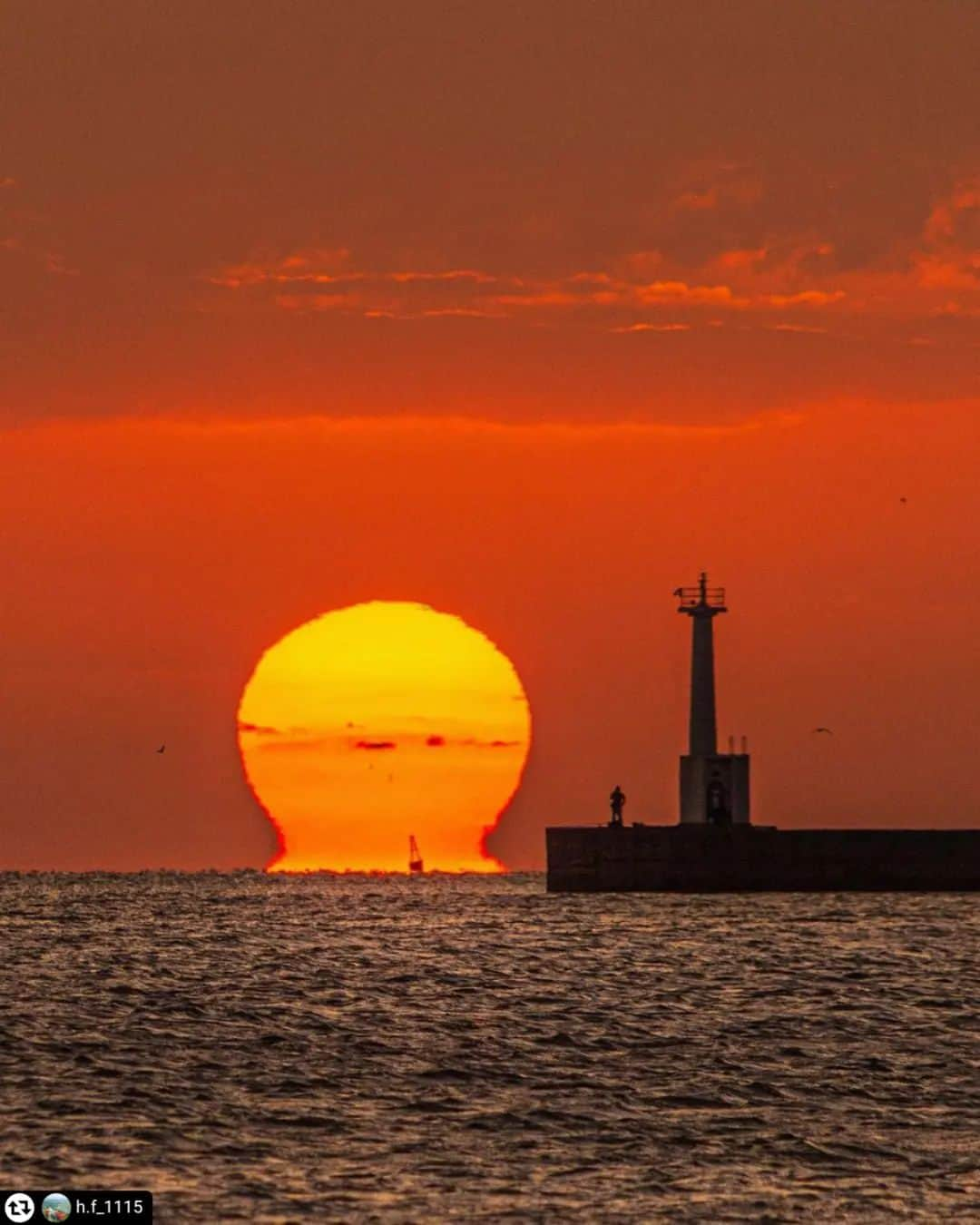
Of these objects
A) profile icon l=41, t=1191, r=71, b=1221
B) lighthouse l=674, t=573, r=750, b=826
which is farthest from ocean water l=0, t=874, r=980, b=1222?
lighthouse l=674, t=573, r=750, b=826

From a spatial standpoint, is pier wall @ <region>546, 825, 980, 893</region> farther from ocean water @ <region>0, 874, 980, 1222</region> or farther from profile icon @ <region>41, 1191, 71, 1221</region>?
profile icon @ <region>41, 1191, 71, 1221</region>

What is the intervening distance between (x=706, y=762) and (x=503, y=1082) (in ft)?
213

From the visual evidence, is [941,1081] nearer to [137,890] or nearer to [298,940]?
[298,940]

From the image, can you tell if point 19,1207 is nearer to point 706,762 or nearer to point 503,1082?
point 503,1082

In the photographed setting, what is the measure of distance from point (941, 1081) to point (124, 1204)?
13.9 metres

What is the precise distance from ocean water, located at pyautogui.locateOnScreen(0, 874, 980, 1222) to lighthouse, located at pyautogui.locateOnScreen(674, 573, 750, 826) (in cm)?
3021

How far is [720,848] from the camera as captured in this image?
98.1 metres

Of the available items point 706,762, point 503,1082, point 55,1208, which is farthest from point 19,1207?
point 706,762

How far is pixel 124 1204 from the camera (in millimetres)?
21484

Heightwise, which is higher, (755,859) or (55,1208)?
(755,859)

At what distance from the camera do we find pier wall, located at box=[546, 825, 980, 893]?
3873 inches

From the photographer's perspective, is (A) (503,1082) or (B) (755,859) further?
(B) (755,859)

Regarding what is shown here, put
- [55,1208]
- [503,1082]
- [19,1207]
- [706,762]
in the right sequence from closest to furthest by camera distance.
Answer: [55,1208] < [19,1207] < [503,1082] < [706,762]

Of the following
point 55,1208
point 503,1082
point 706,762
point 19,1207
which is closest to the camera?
point 55,1208
